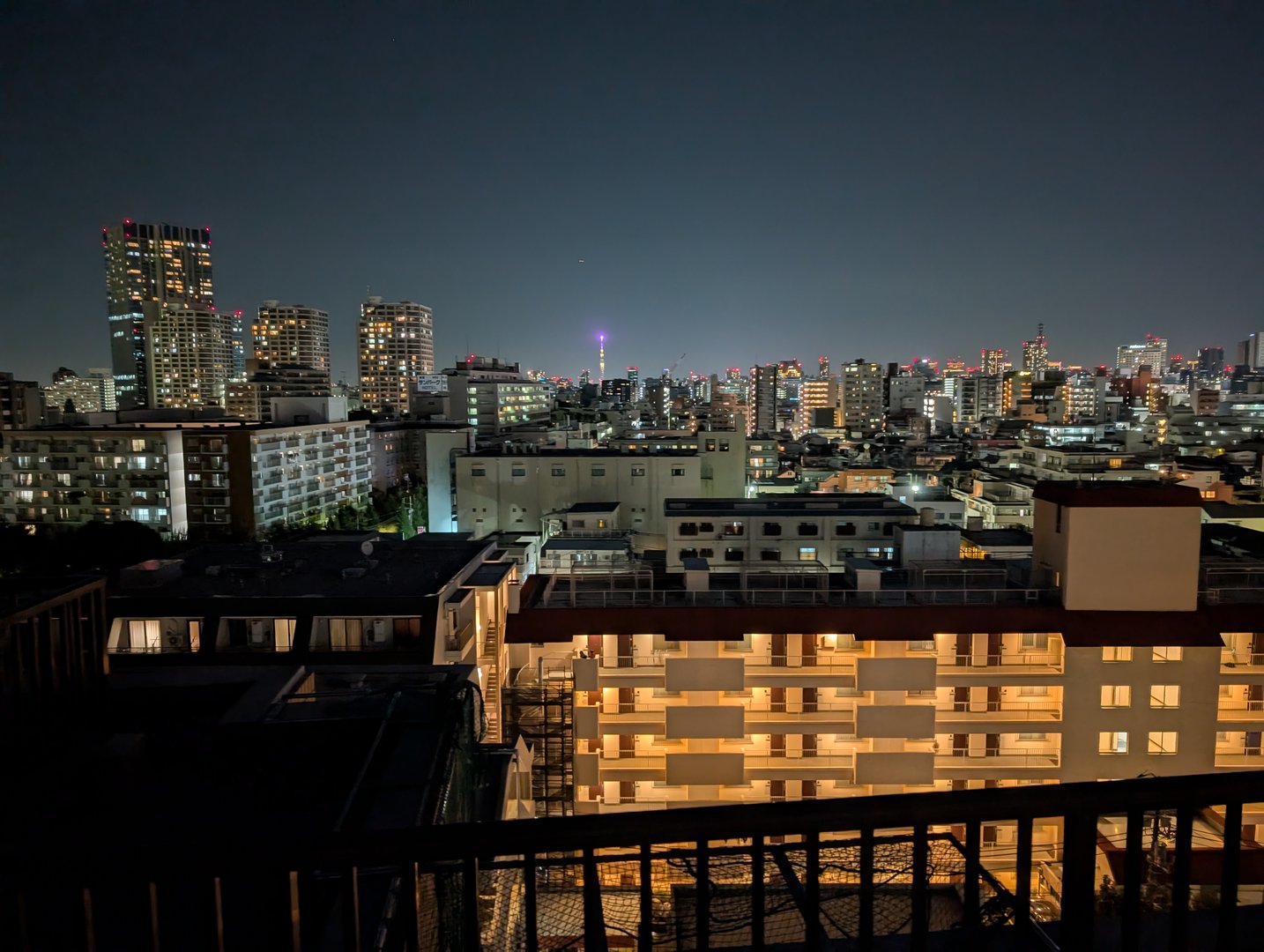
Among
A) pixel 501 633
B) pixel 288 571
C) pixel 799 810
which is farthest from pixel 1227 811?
pixel 288 571

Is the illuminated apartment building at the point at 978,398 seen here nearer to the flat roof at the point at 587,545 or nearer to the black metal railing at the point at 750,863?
the flat roof at the point at 587,545

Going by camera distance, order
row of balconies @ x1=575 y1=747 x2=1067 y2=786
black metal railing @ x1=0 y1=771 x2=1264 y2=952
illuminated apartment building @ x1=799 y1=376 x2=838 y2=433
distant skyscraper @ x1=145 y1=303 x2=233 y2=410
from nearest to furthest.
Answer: black metal railing @ x1=0 y1=771 x2=1264 y2=952, row of balconies @ x1=575 y1=747 x2=1067 y2=786, illuminated apartment building @ x1=799 y1=376 x2=838 y2=433, distant skyscraper @ x1=145 y1=303 x2=233 y2=410

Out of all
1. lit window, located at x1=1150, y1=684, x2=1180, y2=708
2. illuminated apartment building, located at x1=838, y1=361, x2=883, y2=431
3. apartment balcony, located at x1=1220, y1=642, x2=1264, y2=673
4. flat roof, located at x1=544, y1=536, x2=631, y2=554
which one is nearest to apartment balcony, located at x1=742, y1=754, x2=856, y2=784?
lit window, located at x1=1150, y1=684, x2=1180, y2=708

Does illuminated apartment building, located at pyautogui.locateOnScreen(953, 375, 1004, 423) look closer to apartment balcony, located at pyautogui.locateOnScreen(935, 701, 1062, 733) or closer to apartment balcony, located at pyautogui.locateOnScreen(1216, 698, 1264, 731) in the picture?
apartment balcony, located at pyautogui.locateOnScreen(1216, 698, 1264, 731)

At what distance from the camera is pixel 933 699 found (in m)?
11.4

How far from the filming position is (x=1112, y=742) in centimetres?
1114

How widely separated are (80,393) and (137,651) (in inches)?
5587

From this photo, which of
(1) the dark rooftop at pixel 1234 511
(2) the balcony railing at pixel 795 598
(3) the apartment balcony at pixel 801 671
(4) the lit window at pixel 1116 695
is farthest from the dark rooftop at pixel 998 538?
(1) the dark rooftop at pixel 1234 511

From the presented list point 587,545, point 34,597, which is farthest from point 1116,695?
point 587,545

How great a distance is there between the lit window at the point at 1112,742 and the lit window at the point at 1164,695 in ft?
2.08

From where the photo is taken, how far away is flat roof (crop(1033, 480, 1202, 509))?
10734mm

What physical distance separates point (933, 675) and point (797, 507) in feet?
43.4

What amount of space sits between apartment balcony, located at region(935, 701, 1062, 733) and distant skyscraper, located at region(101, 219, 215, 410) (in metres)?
127

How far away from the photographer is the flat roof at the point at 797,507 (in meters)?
23.1
